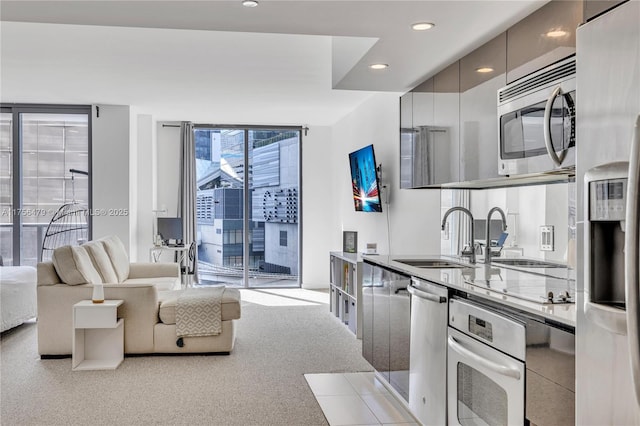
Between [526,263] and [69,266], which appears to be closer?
[526,263]

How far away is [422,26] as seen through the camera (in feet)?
9.89

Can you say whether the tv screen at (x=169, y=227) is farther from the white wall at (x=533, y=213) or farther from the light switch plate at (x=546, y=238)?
the light switch plate at (x=546, y=238)

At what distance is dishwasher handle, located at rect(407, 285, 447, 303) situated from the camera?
8.90ft

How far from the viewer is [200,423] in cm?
325

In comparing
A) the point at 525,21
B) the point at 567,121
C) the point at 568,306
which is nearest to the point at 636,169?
the point at 568,306

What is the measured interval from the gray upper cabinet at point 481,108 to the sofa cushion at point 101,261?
3.46m

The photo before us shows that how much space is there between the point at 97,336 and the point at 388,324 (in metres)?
2.45

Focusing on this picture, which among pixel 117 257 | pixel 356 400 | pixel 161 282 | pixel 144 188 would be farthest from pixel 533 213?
pixel 144 188

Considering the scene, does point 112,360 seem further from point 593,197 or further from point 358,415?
point 593,197

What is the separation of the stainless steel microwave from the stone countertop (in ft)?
1.77

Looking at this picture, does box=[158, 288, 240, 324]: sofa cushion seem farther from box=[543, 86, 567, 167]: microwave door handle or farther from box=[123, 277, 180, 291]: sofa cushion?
box=[543, 86, 567, 167]: microwave door handle

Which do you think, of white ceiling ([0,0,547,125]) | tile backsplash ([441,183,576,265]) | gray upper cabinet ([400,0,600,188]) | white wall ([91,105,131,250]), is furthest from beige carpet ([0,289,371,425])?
white ceiling ([0,0,547,125])

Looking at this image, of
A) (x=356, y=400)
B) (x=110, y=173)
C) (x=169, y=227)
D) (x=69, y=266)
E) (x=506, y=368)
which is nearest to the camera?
(x=506, y=368)

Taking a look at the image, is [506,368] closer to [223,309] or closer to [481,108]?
[481,108]
